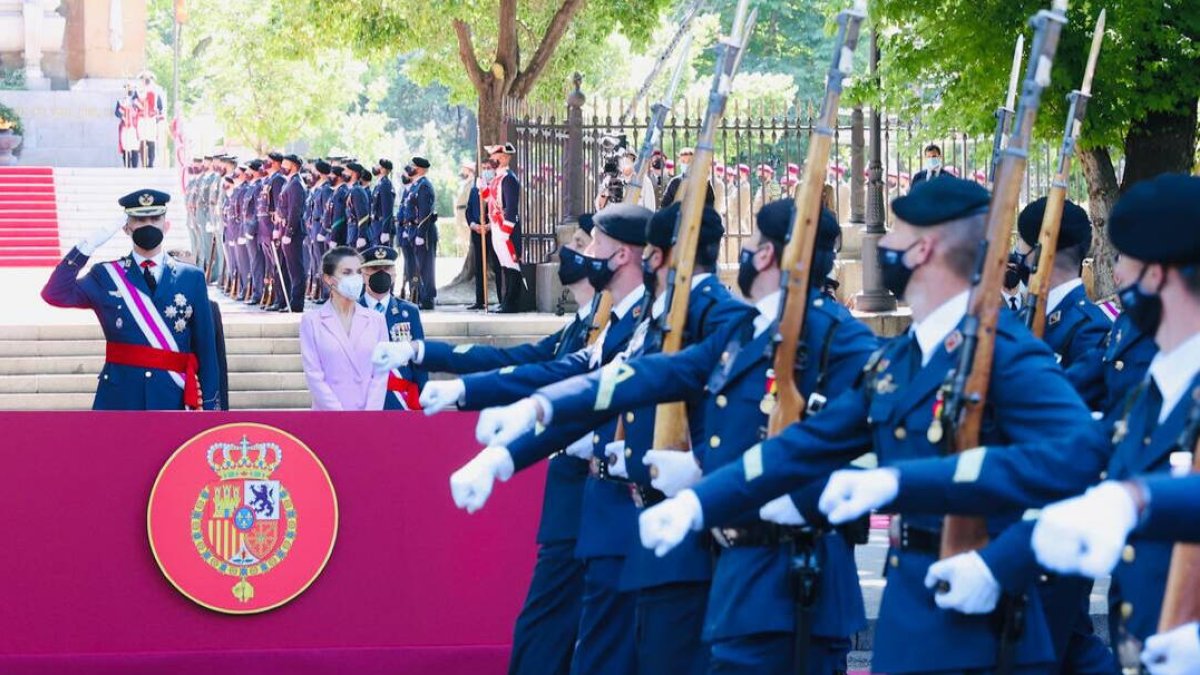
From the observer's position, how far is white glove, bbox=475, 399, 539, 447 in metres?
5.68

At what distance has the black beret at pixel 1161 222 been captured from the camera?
4.36 meters

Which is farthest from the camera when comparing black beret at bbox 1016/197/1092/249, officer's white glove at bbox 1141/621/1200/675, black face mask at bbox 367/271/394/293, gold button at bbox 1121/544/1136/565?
black face mask at bbox 367/271/394/293

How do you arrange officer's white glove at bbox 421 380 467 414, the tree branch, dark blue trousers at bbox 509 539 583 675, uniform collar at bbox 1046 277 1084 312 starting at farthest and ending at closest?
the tree branch, uniform collar at bbox 1046 277 1084 312, dark blue trousers at bbox 509 539 583 675, officer's white glove at bbox 421 380 467 414

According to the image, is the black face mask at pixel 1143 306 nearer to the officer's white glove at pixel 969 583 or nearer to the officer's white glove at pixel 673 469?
the officer's white glove at pixel 969 583

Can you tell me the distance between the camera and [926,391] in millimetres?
5016

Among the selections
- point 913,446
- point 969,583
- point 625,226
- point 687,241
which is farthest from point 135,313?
point 969,583

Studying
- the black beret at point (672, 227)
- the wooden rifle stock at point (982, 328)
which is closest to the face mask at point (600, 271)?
the black beret at point (672, 227)

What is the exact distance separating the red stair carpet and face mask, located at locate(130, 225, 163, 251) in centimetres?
2580

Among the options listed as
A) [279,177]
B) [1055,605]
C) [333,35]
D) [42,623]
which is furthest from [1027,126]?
[333,35]

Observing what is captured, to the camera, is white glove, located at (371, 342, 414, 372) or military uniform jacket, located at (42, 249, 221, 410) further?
military uniform jacket, located at (42, 249, 221, 410)

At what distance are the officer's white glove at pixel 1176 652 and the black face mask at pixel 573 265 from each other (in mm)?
3617

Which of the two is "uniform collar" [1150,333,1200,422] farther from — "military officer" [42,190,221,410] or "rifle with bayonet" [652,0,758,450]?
"military officer" [42,190,221,410]

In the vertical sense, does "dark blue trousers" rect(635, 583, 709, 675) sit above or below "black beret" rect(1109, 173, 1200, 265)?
below

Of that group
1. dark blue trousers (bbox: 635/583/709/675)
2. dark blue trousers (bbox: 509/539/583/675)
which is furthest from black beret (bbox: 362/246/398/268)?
dark blue trousers (bbox: 635/583/709/675)
